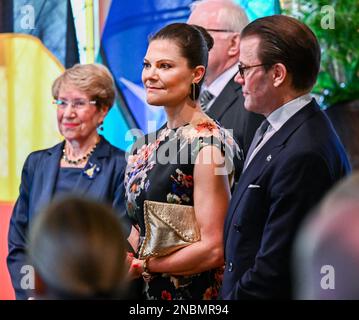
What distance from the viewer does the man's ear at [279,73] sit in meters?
2.89

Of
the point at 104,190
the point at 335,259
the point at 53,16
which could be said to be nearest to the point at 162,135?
the point at 104,190

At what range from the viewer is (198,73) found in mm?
2988

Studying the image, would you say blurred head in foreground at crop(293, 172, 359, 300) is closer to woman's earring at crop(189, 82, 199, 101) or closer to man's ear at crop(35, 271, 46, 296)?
man's ear at crop(35, 271, 46, 296)

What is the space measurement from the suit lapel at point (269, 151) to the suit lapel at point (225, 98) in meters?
0.40

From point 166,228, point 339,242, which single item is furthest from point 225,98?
point 339,242

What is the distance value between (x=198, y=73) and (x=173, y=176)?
37 cm

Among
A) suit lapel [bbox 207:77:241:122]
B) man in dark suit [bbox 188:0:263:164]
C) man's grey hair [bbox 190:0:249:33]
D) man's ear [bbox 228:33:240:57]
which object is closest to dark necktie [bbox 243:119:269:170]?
→ man in dark suit [bbox 188:0:263:164]

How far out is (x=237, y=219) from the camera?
2.84 m

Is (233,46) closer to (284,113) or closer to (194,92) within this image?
(194,92)

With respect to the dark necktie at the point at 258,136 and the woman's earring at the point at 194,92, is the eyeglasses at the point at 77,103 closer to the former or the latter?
the woman's earring at the point at 194,92

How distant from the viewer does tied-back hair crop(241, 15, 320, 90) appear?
288cm

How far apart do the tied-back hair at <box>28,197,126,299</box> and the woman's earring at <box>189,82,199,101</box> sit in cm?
141
